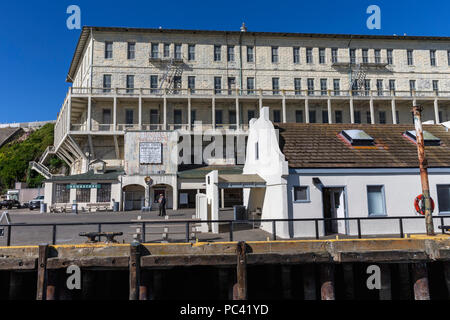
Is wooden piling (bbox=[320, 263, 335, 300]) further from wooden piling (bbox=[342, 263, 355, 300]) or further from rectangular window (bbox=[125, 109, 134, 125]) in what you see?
rectangular window (bbox=[125, 109, 134, 125])

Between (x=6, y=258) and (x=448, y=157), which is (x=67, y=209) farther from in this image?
(x=448, y=157)

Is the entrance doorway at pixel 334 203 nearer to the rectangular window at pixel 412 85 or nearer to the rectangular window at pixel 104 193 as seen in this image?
the rectangular window at pixel 104 193

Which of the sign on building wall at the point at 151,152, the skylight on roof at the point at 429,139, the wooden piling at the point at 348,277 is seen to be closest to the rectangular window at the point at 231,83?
the sign on building wall at the point at 151,152

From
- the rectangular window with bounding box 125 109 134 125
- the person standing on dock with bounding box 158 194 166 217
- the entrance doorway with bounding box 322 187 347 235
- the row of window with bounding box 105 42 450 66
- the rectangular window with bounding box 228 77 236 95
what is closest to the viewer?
the entrance doorway with bounding box 322 187 347 235

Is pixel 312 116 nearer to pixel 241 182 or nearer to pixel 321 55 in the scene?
pixel 321 55

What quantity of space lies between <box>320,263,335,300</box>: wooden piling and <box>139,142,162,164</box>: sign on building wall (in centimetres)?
2375

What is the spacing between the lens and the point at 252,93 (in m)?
39.4

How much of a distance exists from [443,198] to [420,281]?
6.13m

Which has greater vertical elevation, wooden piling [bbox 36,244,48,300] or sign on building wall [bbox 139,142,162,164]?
sign on building wall [bbox 139,142,162,164]

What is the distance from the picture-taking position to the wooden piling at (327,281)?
9217 mm

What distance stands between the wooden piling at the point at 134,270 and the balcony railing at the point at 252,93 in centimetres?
2930

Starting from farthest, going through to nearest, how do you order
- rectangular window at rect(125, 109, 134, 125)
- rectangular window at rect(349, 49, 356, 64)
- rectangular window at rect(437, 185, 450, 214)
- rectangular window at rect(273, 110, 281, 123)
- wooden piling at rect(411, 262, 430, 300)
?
rectangular window at rect(349, 49, 356, 64), rectangular window at rect(273, 110, 281, 123), rectangular window at rect(125, 109, 134, 125), rectangular window at rect(437, 185, 450, 214), wooden piling at rect(411, 262, 430, 300)

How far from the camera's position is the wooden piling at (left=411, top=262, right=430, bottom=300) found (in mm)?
9370

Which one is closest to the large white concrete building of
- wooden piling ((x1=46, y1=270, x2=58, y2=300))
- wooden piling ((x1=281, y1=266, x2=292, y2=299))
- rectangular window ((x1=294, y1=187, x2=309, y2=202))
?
rectangular window ((x1=294, y1=187, x2=309, y2=202))
